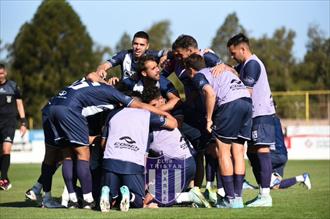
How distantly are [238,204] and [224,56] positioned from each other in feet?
234

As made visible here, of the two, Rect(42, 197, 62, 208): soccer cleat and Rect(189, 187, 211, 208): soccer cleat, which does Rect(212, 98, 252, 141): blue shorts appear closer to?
Rect(189, 187, 211, 208): soccer cleat

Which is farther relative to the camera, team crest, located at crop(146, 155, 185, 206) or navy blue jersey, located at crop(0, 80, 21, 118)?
navy blue jersey, located at crop(0, 80, 21, 118)

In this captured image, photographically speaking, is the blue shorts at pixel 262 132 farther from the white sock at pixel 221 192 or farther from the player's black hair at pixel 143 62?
the player's black hair at pixel 143 62

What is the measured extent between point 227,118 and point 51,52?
61042 mm

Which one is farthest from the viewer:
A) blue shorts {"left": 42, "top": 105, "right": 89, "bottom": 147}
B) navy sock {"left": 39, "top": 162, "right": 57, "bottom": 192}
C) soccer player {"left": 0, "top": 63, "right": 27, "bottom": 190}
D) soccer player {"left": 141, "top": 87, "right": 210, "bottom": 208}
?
soccer player {"left": 0, "top": 63, "right": 27, "bottom": 190}

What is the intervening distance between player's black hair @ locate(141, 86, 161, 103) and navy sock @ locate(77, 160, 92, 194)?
45.4 inches

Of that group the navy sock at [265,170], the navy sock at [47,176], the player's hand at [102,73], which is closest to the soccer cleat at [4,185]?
the navy sock at [47,176]

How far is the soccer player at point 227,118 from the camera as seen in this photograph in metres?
8.06

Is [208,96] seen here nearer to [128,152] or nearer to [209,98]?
[209,98]

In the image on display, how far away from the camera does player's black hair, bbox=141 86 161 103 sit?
8.81m

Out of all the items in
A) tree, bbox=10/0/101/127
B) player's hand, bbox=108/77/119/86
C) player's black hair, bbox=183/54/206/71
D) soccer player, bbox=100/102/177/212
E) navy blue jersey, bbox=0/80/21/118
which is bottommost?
soccer player, bbox=100/102/177/212

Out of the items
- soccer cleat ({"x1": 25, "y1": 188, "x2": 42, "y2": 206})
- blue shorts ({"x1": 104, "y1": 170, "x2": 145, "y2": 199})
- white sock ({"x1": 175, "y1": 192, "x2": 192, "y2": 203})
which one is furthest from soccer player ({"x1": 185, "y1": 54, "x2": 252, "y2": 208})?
Answer: soccer cleat ({"x1": 25, "y1": 188, "x2": 42, "y2": 206})

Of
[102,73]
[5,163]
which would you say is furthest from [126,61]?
[5,163]

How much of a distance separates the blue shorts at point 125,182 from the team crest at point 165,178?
14.1 inches
